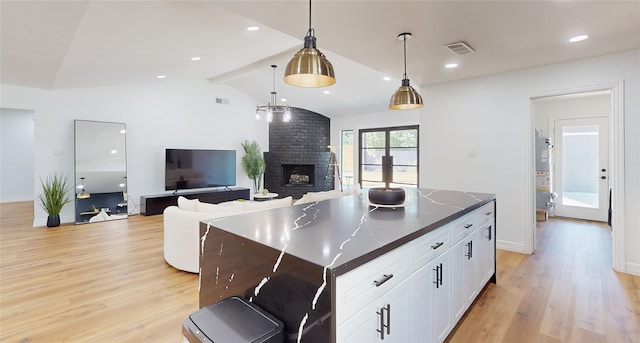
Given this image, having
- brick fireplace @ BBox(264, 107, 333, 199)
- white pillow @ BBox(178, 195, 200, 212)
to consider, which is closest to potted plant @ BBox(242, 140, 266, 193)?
brick fireplace @ BBox(264, 107, 333, 199)

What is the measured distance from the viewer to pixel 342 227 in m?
1.65

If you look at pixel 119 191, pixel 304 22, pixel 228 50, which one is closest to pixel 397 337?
pixel 304 22

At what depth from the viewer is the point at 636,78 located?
315 cm

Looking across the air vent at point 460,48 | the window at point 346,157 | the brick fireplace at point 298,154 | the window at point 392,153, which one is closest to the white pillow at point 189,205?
the air vent at point 460,48

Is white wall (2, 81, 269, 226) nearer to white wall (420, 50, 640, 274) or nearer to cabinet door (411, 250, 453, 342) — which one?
white wall (420, 50, 640, 274)

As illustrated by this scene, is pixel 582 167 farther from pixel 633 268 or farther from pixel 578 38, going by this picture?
pixel 578 38

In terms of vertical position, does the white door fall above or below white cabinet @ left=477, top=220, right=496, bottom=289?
above

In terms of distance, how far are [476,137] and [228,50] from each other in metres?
3.85

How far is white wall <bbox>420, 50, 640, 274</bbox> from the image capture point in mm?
3195

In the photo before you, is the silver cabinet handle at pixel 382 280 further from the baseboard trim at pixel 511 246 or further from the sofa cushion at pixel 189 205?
the baseboard trim at pixel 511 246

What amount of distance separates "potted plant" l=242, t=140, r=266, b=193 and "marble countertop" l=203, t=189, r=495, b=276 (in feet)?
19.7

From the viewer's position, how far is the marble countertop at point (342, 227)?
119cm

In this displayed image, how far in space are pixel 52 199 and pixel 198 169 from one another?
272 cm

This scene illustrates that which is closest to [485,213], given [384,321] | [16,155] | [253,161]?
[384,321]
